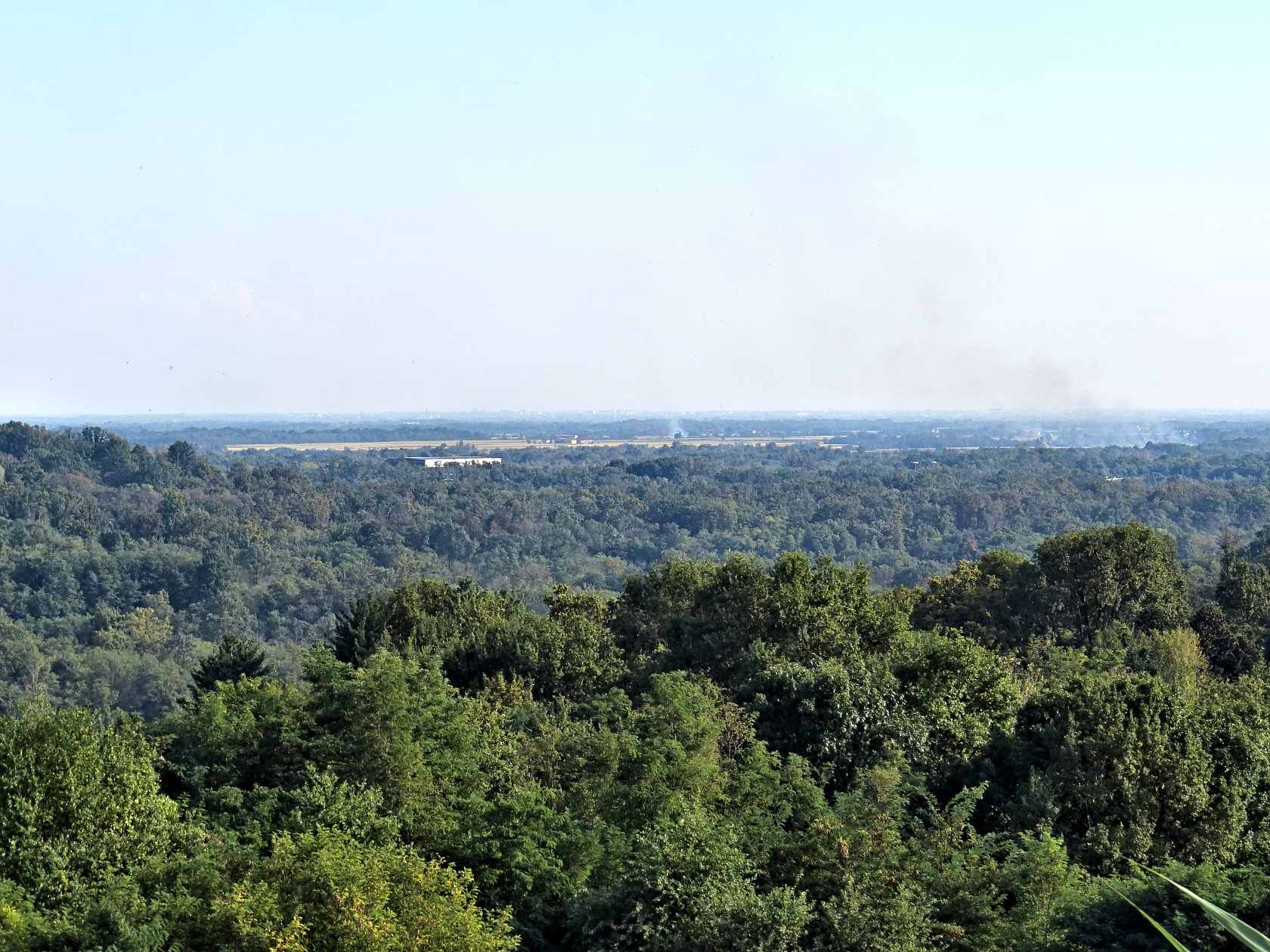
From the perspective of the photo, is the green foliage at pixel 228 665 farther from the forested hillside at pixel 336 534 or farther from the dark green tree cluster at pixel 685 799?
the forested hillside at pixel 336 534

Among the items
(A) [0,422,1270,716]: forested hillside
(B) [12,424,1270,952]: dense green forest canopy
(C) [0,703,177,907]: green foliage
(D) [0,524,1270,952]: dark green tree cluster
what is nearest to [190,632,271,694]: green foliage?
(B) [12,424,1270,952]: dense green forest canopy

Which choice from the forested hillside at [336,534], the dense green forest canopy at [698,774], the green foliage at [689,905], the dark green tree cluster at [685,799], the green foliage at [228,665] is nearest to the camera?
the green foliage at [689,905]

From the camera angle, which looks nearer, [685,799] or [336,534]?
[685,799]

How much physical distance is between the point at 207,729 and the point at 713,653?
14.0 metres

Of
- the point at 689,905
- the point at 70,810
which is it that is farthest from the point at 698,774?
the point at 70,810

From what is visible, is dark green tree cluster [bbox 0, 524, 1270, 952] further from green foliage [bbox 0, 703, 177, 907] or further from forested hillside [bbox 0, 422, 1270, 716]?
forested hillside [bbox 0, 422, 1270, 716]

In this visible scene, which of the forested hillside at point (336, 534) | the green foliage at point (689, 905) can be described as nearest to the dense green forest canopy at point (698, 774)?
the green foliage at point (689, 905)

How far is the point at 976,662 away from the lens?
33.0m

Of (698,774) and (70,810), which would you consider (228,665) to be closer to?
(70,810)

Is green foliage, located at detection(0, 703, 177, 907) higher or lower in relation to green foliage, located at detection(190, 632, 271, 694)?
higher

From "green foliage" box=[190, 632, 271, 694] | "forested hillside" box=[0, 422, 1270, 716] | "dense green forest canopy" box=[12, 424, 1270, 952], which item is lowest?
"forested hillside" box=[0, 422, 1270, 716]

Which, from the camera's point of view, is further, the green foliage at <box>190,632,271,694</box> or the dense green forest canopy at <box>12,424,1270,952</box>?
the green foliage at <box>190,632,271,694</box>

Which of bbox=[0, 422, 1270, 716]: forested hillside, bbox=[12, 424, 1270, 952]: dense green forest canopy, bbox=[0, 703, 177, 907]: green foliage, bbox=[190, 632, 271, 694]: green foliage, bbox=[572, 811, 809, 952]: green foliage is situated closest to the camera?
bbox=[572, 811, 809, 952]: green foliage

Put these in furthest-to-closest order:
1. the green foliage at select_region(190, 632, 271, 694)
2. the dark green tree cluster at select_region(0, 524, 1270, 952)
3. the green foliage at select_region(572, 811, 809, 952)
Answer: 1. the green foliage at select_region(190, 632, 271, 694)
2. the dark green tree cluster at select_region(0, 524, 1270, 952)
3. the green foliage at select_region(572, 811, 809, 952)
